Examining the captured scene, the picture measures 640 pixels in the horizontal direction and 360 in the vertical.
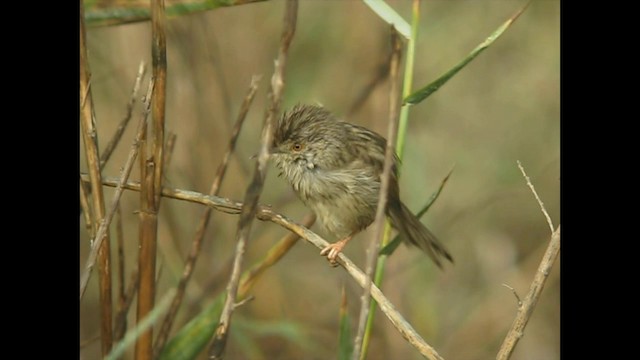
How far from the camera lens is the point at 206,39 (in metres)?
3.72

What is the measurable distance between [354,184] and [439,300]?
1313 millimetres

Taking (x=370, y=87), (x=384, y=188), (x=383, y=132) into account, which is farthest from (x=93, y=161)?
(x=383, y=132)

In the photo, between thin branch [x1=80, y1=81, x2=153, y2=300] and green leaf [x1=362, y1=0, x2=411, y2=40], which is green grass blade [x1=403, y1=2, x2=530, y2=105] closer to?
green leaf [x1=362, y1=0, x2=411, y2=40]

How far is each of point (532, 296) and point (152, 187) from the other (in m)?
0.99

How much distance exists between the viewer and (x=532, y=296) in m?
2.13

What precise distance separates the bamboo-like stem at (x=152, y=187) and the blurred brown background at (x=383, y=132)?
113cm

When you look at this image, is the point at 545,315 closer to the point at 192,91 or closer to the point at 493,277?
the point at 493,277

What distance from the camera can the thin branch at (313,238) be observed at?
6.95 feet

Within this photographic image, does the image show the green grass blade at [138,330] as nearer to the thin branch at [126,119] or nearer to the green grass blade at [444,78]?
the thin branch at [126,119]

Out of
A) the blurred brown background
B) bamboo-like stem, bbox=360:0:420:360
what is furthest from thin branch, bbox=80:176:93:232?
the blurred brown background

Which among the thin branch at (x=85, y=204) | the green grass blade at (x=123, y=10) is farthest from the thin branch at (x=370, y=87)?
the thin branch at (x=85, y=204)

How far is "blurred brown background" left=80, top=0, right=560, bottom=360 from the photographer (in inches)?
149

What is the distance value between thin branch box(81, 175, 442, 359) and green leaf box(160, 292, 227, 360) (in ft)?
0.90
